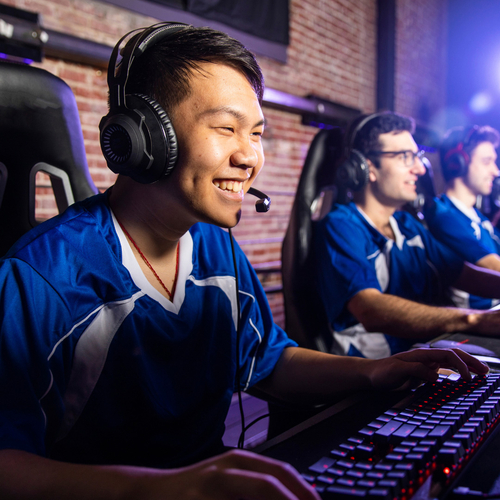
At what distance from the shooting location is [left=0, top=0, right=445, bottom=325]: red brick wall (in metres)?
2.03

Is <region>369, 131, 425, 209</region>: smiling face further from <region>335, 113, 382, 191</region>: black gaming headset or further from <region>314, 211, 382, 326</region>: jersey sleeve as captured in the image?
<region>314, 211, 382, 326</region>: jersey sleeve

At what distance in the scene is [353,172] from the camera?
4.98ft

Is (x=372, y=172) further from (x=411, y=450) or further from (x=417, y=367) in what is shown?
(x=411, y=450)

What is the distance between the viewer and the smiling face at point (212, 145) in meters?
0.72

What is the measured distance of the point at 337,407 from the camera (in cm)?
68

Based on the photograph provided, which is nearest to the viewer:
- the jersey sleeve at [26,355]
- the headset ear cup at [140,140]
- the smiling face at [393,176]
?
the jersey sleeve at [26,355]

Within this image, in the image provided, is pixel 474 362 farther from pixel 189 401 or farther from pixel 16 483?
pixel 16 483

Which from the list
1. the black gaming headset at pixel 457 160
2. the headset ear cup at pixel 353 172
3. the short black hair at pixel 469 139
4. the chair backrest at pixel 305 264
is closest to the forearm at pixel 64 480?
the chair backrest at pixel 305 264

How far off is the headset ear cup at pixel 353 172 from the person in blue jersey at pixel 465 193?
76cm

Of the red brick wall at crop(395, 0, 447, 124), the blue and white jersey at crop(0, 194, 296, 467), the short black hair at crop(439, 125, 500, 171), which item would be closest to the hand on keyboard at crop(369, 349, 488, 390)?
the blue and white jersey at crop(0, 194, 296, 467)

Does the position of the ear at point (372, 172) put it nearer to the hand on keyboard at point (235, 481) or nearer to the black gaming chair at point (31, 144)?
the black gaming chair at point (31, 144)

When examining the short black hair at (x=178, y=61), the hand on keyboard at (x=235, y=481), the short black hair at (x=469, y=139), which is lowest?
the hand on keyboard at (x=235, y=481)

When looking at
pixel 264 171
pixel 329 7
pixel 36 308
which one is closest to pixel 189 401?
pixel 36 308

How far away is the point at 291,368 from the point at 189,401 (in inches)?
8.5
